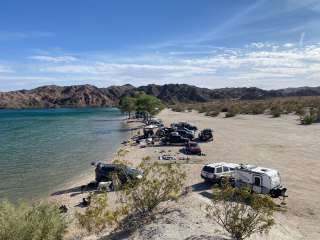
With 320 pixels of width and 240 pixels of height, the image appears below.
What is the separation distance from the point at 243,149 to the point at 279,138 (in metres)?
9.24

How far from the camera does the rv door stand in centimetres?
2042

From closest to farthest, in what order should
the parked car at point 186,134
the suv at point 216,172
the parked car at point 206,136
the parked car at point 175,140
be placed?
1. the suv at point 216,172
2. the parked car at point 175,140
3. the parked car at point 206,136
4. the parked car at point 186,134

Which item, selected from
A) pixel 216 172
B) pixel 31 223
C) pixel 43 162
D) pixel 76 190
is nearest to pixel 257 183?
pixel 216 172

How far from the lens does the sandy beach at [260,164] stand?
41.9 ft

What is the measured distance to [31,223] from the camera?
11.3m

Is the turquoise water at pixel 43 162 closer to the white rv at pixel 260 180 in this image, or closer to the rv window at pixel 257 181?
the white rv at pixel 260 180

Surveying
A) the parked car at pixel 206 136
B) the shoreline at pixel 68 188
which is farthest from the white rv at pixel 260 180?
the parked car at pixel 206 136

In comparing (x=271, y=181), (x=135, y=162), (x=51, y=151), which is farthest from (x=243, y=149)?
(x=51, y=151)

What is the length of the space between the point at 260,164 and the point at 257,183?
9.80m

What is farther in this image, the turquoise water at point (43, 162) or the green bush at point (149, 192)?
the turquoise water at point (43, 162)

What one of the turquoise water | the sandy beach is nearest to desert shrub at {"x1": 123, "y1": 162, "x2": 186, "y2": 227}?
the sandy beach

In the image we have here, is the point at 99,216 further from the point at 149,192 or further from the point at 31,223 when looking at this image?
the point at 31,223

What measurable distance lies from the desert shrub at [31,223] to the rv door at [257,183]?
1177 cm

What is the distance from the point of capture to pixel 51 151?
4578 centimetres
